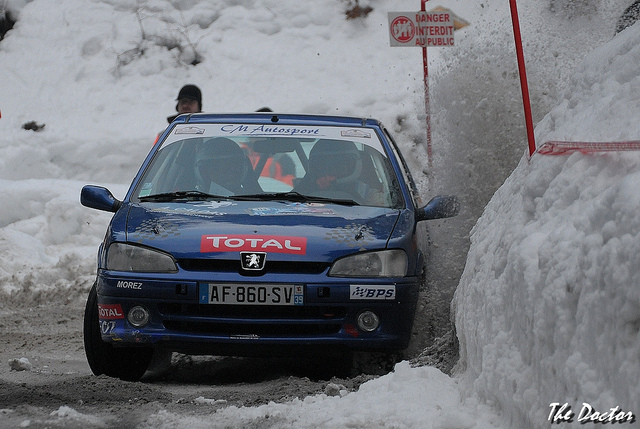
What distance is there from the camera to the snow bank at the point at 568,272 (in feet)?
8.08

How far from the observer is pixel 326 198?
5.63 metres

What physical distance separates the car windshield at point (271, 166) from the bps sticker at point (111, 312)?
83cm

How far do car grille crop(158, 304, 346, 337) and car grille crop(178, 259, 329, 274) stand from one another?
0.18m

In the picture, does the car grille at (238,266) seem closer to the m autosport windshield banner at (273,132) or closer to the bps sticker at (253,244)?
the bps sticker at (253,244)

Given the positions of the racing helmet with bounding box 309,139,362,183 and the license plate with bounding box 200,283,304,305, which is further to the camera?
the racing helmet with bounding box 309,139,362,183

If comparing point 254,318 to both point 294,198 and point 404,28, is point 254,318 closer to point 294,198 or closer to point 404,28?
point 294,198

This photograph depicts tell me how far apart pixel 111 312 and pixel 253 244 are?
820 millimetres

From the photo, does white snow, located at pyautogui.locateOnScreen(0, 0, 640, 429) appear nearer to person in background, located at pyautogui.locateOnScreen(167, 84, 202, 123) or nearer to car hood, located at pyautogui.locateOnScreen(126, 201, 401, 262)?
car hood, located at pyautogui.locateOnScreen(126, 201, 401, 262)

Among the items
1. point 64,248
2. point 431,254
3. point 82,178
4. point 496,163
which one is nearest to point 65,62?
point 82,178

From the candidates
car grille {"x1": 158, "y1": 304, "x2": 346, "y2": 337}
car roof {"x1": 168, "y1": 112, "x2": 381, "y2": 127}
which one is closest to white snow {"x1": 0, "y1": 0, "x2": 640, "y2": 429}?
car grille {"x1": 158, "y1": 304, "x2": 346, "y2": 337}

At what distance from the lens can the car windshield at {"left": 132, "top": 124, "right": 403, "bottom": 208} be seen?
570 centimetres

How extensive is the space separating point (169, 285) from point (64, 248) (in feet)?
18.8

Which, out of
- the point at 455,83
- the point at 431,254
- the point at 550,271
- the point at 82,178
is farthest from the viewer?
the point at 82,178

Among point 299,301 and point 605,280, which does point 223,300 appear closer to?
point 299,301
